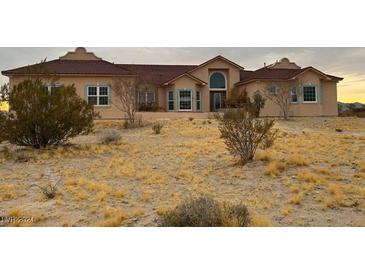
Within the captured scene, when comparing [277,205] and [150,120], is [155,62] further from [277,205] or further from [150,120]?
[277,205]

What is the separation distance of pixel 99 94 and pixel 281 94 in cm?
1384

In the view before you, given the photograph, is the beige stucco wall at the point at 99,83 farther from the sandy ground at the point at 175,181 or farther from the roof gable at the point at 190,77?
the sandy ground at the point at 175,181

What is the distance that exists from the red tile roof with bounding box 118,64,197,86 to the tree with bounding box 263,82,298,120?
7935 mm

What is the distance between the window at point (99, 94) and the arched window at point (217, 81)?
9794 millimetres

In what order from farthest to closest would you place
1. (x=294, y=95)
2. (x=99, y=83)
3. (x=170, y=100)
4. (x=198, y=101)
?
(x=198, y=101)
(x=170, y=100)
(x=294, y=95)
(x=99, y=83)

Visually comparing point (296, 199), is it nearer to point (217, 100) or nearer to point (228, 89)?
point (228, 89)

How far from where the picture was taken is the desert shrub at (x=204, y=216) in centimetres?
659

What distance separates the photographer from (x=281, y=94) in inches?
1211

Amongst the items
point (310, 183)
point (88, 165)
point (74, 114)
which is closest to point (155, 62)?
point (74, 114)

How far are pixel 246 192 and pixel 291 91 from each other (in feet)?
78.1

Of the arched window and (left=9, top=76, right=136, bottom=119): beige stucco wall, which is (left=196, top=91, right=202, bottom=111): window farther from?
(left=9, top=76, right=136, bottom=119): beige stucco wall

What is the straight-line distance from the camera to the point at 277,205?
822 centimetres

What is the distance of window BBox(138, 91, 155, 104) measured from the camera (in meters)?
32.0

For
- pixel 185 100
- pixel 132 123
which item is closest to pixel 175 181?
pixel 132 123
